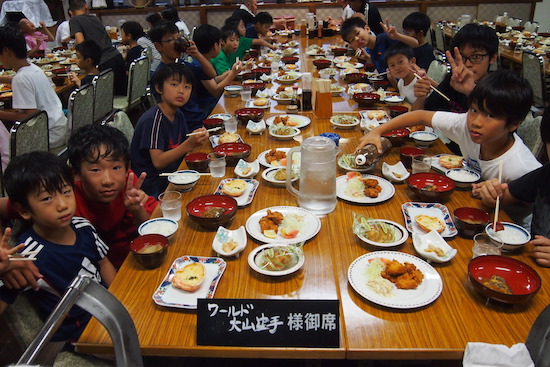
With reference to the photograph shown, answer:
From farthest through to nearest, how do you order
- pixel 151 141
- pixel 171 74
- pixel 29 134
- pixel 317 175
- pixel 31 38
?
pixel 31 38, pixel 29 134, pixel 171 74, pixel 151 141, pixel 317 175

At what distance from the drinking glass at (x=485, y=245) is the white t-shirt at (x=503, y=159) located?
0.62 meters

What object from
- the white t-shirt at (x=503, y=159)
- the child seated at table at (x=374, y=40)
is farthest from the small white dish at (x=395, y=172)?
the child seated at table at (x=374, y=40)

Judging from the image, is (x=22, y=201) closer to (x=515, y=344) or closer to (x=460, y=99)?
(x=515, y=344)

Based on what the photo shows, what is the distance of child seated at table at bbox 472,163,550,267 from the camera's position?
1.77 metres

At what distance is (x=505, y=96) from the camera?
1.86m

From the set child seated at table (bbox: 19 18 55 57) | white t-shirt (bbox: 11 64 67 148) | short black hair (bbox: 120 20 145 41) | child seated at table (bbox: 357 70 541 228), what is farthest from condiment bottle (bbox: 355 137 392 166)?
child seated at table (bbox: 19 18 55 57)

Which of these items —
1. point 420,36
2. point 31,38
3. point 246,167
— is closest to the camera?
point 246,167

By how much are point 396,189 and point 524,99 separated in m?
0.69

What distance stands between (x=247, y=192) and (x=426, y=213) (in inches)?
32.0

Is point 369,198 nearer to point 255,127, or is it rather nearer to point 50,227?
point 255,127

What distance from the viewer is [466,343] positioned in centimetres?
115

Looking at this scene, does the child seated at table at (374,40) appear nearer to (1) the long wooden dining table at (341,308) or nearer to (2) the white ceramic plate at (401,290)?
(1) the long wooden dining table at (341,308)

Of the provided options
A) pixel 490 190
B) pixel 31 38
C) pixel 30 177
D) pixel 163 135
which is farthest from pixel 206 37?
pixel 31 38

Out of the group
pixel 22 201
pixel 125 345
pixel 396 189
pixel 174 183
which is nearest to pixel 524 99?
pixel 396 189
